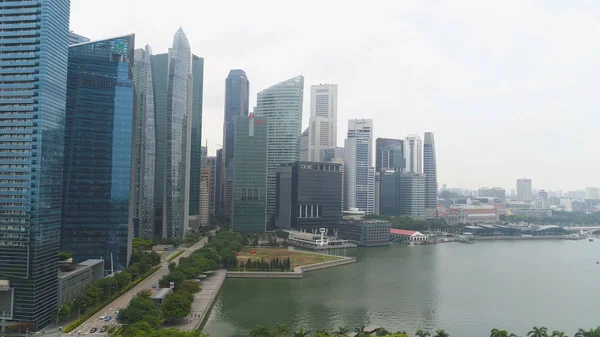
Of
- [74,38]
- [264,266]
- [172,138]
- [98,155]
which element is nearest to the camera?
[98,155]

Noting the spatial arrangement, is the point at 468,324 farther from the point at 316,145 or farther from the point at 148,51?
the point at 316,145

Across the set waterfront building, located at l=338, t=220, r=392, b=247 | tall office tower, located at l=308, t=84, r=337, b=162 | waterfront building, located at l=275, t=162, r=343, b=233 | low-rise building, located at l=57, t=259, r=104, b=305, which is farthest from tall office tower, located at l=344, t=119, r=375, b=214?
low-rise building, located at l=57, t=259, r=104, b=305

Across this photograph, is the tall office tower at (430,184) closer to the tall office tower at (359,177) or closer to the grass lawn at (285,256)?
the tall office tower at (359,177)

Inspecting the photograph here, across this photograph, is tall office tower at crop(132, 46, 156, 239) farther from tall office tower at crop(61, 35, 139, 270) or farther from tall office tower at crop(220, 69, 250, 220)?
tall office tower at crop(220, 69, 250, 220)

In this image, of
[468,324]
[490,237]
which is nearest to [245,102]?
[490,237]

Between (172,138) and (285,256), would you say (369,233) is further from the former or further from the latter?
(172,138)

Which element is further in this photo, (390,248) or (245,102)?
(245,102)

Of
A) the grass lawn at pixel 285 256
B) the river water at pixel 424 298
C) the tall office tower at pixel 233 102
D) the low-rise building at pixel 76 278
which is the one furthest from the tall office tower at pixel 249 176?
the tall office tower at pixel 233 102

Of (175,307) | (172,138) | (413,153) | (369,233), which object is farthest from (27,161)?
(413,153)
